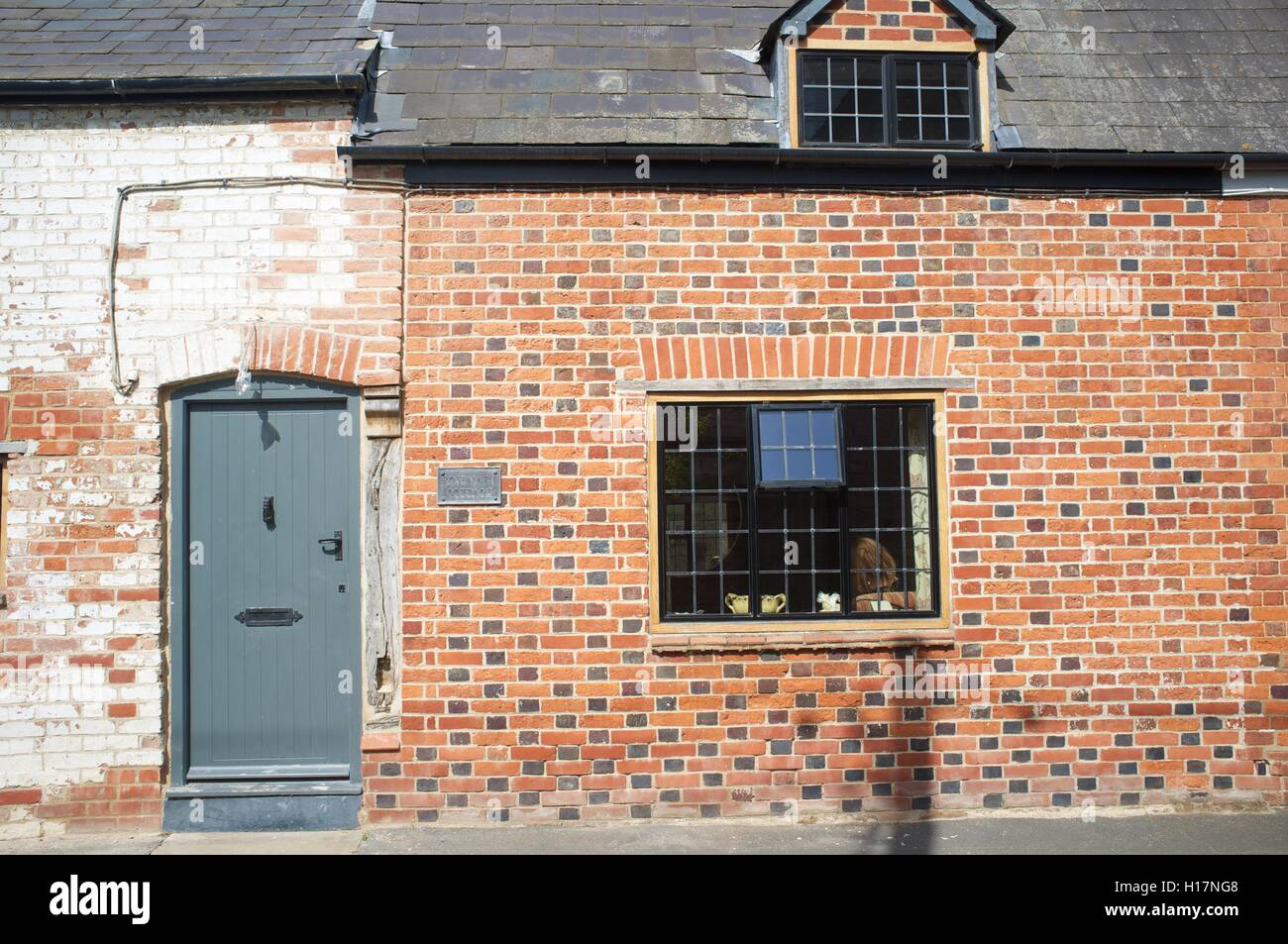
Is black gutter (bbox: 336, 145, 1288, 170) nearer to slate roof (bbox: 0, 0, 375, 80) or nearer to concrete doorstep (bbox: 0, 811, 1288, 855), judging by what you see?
slate roof (bbox: 0, 0, 375, 80)

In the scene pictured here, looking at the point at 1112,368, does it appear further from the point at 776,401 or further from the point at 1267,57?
the point at 1267,57

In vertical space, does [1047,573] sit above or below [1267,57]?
below

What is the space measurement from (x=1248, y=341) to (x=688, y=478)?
12.6 ft

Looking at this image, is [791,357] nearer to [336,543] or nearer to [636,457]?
[636,457]

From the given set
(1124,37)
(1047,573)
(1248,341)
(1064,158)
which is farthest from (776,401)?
(1124,37)

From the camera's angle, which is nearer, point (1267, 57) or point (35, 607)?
point (35, 607)

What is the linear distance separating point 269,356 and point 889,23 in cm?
461

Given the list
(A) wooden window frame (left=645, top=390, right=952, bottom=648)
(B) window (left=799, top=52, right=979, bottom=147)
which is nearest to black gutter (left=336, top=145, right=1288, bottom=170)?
(B) window (left=799, top=52, right=979, bottom=147)

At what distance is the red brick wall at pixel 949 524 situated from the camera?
600cm

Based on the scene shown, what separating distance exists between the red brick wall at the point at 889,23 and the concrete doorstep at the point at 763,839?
5.13 meters

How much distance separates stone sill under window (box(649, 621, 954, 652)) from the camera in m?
6.04

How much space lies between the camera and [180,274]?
605 cm

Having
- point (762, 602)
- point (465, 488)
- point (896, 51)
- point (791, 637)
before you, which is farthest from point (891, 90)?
point (465, 488)

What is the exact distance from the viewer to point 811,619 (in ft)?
20.3
